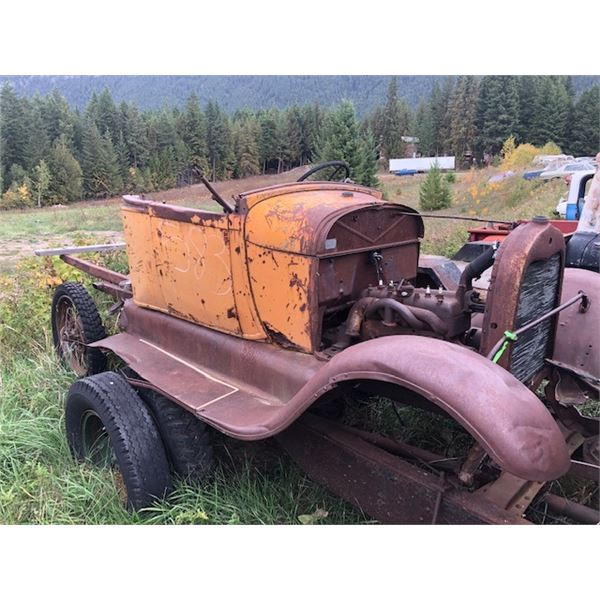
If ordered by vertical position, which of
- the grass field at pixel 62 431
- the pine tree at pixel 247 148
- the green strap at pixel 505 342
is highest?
the pine tree at pixel 247 148

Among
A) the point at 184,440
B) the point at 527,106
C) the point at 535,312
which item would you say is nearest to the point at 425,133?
the point at 527,106

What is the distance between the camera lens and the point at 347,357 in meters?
2.13

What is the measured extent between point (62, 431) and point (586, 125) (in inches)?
165

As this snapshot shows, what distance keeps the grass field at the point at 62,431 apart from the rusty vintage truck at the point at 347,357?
6.4 inches

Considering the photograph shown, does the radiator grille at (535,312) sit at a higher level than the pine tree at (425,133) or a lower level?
lower

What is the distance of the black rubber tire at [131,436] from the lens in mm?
2641

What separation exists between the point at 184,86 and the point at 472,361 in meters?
2.22

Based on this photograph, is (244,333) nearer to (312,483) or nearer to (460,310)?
(312,483)

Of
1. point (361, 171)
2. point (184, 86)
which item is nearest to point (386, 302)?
point (184, 86)

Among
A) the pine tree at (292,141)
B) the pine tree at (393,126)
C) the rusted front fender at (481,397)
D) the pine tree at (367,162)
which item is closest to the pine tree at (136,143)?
the pine tree at (292,141)

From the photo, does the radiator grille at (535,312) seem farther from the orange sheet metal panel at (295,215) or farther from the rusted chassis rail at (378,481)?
the orange sheet metal panel at (295,215)

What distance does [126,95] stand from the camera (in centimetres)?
342

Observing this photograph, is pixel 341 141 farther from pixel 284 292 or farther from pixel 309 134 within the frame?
pixel 284 292

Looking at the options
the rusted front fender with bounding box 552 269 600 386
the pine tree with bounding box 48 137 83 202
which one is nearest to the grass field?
the pine tree with bounding box 48 137 83 202
